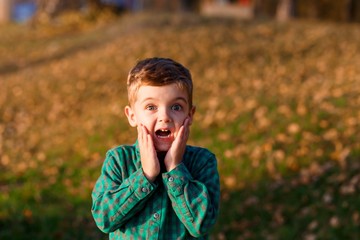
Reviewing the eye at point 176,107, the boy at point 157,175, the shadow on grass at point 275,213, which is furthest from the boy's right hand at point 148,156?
the shadow on grass at point 275,213

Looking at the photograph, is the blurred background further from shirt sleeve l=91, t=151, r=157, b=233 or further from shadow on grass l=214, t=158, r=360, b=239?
shirt sleeve l=91, t=151, r=157, b=233

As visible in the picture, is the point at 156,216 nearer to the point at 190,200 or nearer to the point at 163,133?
the point at 190,200

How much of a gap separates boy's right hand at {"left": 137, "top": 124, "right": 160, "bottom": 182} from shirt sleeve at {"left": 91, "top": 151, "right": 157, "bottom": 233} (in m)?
0.03

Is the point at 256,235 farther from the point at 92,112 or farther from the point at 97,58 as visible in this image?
the point at 97,58

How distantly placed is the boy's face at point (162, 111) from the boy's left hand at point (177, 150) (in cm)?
3

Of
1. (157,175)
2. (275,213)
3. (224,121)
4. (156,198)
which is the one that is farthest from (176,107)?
(224,121)

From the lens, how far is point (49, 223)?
275 inches

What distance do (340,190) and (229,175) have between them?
4.77 ft

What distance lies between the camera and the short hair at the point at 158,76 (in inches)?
101

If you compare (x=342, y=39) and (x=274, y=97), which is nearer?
(x=274, y=97)

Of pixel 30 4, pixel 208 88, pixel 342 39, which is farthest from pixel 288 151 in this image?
pixel 30 4

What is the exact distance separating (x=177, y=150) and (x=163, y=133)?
0.33 ft

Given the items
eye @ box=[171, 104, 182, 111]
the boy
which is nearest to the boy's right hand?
the boy

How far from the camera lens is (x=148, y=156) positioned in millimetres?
2537
